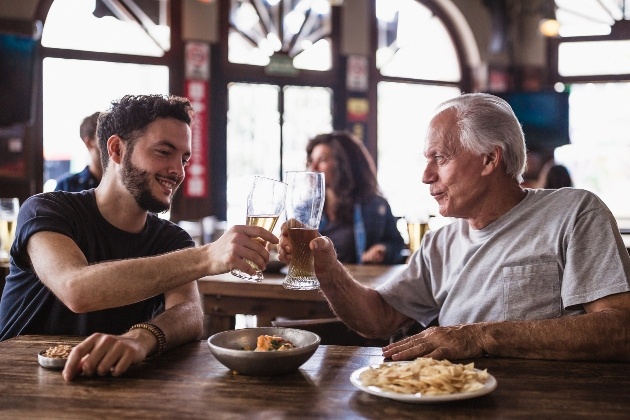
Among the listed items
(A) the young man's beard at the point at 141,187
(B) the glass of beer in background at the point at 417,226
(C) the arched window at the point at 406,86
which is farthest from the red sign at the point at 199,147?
(A) the young man's beard at the point at 141,187

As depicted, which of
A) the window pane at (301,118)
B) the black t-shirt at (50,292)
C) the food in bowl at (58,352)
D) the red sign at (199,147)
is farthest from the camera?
the window pane at (301,118)

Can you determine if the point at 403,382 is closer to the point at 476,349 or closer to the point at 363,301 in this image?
the point at 476,349

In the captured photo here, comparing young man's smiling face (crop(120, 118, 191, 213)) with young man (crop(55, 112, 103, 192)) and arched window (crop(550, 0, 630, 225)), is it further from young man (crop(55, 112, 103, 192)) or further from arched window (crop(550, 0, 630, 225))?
arched window (crop(550, 0, 630, 225))

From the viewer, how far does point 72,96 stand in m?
6.32

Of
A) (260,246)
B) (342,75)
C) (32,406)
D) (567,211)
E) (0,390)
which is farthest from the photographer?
(342,75)

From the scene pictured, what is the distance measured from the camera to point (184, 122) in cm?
224

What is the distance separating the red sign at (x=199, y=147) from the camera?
6.79m

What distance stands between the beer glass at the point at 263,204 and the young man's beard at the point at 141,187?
Answer: 0.55 metres

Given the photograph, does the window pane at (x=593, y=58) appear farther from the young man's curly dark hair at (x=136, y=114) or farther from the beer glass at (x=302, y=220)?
the beer glass at (x=302, y=220)

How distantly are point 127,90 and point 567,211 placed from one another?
542 centimetres

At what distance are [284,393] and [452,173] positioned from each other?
971 mm

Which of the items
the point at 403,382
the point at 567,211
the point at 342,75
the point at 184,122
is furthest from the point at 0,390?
the point at 342,75

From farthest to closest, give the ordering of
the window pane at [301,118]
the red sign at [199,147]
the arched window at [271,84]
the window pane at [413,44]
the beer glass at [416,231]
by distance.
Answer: the window pane at [413,44], the window pane at [301,118], the arched window at [271,84], the red sign at [199,147], the beer glass at [416,231]

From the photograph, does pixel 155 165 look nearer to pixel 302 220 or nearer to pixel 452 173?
pixel 302 220
